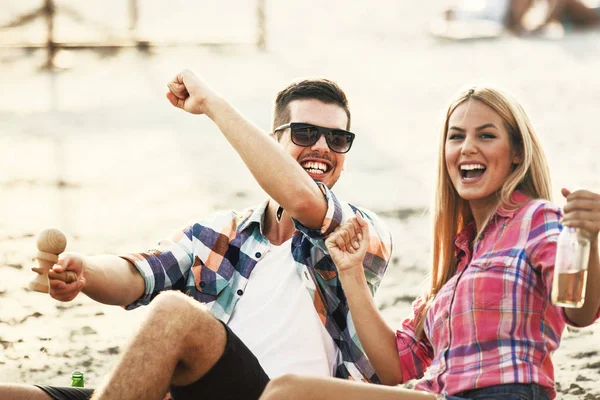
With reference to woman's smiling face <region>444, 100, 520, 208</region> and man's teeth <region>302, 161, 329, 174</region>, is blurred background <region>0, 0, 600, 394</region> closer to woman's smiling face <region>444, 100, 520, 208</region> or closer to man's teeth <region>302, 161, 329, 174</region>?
woman's smiling face <region>444, 100, 520, 208</region>

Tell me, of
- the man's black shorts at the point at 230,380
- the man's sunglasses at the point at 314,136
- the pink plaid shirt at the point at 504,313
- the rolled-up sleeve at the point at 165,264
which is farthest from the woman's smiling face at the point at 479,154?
the rolled-up sleeve at the point at 165,264

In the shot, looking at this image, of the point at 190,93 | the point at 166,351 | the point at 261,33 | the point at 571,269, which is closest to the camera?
the point at 571,269

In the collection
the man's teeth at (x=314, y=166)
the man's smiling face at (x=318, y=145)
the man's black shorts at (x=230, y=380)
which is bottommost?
the man's black shorts at (x=230, y=380)

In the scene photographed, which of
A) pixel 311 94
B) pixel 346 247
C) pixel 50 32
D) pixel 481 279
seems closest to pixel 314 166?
pixel 311 94

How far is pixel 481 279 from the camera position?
3.60 m

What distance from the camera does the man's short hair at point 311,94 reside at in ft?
15.1

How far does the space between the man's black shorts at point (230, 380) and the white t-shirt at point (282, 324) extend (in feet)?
0.69

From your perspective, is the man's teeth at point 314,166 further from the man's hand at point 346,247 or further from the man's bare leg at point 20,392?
the man's bare leg at point 20,392

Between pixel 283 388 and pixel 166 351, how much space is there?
403mm

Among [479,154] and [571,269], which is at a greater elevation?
[479,154]

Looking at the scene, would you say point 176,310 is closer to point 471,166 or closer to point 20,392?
point 20,392

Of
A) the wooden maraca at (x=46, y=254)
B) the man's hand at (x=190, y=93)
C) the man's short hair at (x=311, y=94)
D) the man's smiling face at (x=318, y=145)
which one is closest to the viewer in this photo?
the wooden maraca at (x=46, y=254)

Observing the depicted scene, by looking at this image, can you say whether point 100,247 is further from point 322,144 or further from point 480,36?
point 480,36

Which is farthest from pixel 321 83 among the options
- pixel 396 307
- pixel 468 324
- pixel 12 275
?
pixel 12 275
